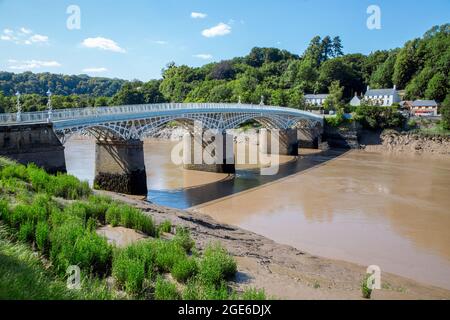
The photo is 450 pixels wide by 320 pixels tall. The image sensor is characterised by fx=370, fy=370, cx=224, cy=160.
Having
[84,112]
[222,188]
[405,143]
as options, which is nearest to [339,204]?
[222,188]

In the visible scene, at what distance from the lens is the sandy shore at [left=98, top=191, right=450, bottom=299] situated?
28.1 feet

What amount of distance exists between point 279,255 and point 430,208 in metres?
14.4

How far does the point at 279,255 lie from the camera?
12.8 m

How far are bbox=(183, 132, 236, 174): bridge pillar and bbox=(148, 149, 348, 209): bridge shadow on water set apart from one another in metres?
1.57

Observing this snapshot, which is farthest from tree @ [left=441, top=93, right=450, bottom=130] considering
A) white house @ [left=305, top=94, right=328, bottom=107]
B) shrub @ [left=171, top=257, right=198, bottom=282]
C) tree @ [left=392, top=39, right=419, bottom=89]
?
shrub @ [left=171, top=257, right=198, bottom=282]

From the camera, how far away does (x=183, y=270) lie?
7.78 metres

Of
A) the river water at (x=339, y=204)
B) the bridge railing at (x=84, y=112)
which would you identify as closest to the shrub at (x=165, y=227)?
the river water at (x=339, y=204)

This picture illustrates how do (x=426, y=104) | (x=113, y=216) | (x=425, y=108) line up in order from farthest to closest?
(x=425, y=108) < (x=426, y=104) < (x=113, y=216)

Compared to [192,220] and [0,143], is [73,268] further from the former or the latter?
[0,143]

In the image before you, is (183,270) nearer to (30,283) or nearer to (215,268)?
(215,268)

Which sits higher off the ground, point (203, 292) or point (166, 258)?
point (166, 258)

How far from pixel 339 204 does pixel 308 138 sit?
113 ft

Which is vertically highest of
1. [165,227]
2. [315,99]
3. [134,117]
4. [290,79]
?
[290,79]

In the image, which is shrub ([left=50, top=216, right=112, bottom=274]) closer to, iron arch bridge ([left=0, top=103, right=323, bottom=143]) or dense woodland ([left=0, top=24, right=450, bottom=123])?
iron arch bridge ([left=0, top=103, right=323, bottom=143])
